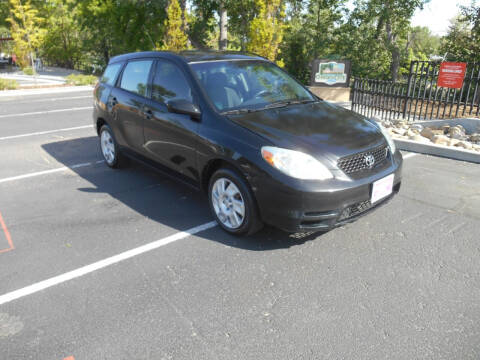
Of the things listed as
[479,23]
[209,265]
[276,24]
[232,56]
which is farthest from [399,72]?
[209,265]

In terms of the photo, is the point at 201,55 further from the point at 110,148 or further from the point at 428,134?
the point at 428,134

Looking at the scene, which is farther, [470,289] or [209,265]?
[209,265]

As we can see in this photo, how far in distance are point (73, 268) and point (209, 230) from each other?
1338mm

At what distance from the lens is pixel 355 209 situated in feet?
11.2

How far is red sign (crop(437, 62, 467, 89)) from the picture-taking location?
8.59 meters

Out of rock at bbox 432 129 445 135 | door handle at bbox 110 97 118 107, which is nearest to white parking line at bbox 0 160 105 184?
door handle at bbox 110 97 118 107

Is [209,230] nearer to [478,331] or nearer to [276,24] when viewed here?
[478,331]

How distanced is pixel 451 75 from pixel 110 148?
7643mm

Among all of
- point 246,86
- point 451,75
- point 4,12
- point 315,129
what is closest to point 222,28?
point 451,75

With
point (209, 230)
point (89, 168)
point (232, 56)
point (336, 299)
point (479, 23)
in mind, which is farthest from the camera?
point (479, 23)

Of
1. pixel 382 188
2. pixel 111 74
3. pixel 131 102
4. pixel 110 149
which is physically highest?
pixel 111 74

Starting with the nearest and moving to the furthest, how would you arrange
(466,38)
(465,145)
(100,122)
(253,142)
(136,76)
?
(253,142) → (136,76) → (100,122) → (465,145) → (466,38)

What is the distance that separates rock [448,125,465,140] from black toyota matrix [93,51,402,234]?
14.9 ft

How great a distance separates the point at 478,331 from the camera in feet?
8.43
